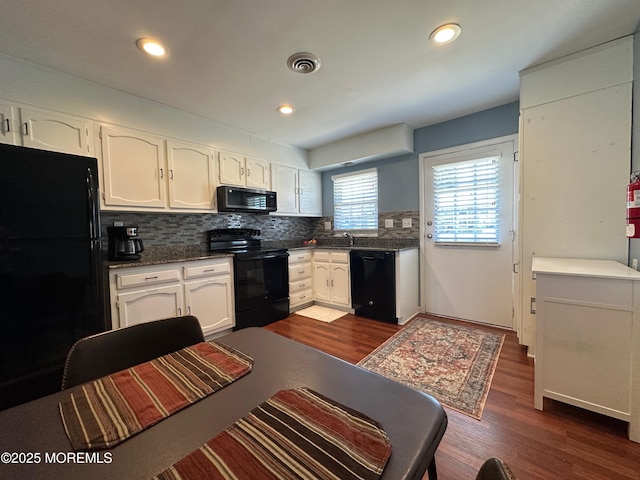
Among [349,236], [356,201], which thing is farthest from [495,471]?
[356,201]

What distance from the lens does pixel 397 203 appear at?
357 centimetres

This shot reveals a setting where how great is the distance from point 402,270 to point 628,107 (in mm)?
2147

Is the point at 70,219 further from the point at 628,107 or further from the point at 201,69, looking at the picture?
the point at 628,107

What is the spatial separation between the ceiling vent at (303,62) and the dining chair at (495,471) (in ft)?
7.34

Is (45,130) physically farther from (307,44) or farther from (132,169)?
(307,44)

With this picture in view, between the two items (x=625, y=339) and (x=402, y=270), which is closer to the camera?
(x=625, y=339)

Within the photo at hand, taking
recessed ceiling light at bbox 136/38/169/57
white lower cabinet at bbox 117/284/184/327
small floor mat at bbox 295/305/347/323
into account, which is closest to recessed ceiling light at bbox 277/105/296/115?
recessed ceiling light at bbox 136/38/169/57

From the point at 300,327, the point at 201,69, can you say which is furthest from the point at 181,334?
the point at 300,327

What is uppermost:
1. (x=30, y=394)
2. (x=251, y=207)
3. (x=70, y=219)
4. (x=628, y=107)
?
(x=628, y=107)

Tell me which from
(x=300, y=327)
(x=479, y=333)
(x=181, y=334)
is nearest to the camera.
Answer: (x=181, y=334)

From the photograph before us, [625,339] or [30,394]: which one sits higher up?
[625,339]

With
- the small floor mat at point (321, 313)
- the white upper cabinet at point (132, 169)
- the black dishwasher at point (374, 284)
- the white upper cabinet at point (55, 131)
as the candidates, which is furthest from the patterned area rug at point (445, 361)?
the white upper cabinet at point (55, 131)

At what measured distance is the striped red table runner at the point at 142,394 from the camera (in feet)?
1.77

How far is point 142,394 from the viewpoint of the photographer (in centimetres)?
66
